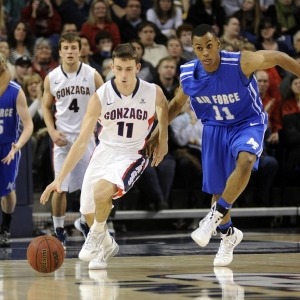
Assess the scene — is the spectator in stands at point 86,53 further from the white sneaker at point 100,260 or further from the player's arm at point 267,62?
the white sneaker at point 100,260

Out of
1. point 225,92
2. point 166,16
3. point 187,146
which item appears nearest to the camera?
point 225,92

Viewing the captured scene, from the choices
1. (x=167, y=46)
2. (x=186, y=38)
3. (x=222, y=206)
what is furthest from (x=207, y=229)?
(x=186, y=38)

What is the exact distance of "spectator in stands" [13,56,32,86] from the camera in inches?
444

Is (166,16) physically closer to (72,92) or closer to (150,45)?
(150,45)

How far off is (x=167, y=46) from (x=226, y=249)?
6.11 metres

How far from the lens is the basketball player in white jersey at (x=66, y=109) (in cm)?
884

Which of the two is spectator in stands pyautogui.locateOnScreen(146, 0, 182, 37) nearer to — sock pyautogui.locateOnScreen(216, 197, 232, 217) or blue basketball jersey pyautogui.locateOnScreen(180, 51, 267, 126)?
blue basketball jersey pyautogui.locateOnScreen(180, 51, 267, 126)

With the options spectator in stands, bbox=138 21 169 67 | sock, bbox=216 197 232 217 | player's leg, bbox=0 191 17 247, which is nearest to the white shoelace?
sock, bbox=216 197 232 217

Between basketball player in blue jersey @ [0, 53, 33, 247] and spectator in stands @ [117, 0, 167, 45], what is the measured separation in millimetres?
3985

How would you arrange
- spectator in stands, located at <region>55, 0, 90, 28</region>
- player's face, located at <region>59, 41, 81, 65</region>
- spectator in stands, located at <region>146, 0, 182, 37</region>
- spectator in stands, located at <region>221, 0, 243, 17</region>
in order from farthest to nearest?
spectator in stands, located at <region>221, 0, 243, 17</region> → spectator in stands, located at <region>146, 0, 182, 37</region> → spectator in stands, located at <region>55, 0, 90, 28</region> → player's face, located at <region>59, 41, 81, 65</region>

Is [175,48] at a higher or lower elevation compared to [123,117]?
higher

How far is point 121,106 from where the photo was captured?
22.7 ft

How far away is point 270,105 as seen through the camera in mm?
11898

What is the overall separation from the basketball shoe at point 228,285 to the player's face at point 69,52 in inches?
122
